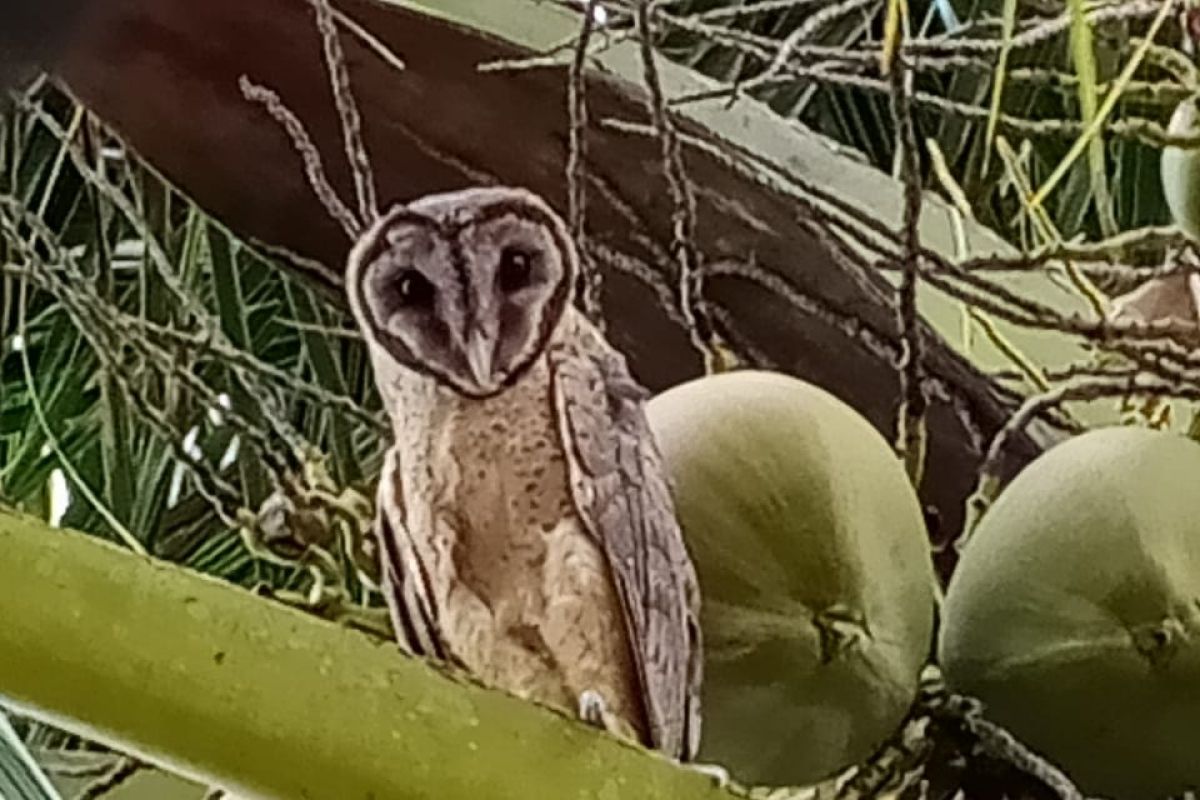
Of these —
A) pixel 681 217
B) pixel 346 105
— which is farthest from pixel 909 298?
pixel 346 105

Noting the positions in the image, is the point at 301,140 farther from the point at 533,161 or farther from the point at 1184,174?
the point at 1184,174

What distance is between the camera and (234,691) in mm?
443

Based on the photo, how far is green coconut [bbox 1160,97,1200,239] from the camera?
2.05 ft

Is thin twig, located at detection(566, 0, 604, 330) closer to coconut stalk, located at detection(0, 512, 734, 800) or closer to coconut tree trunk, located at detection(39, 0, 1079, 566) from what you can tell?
coconut tree trunk, located at detection(39, 0, 1079, 566)

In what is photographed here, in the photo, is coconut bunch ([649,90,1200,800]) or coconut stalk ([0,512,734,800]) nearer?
coconut stalk ([0,512,734,800])

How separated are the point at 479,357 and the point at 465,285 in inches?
0.7

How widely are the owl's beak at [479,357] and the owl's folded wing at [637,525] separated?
17mm

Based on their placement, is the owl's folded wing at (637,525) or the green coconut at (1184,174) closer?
the owl's folded wing at (637,525)

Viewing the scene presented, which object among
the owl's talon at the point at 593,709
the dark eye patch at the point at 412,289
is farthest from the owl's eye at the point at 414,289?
the owl's talon at the point at 593,709

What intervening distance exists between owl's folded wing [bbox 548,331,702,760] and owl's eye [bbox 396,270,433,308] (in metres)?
0.03

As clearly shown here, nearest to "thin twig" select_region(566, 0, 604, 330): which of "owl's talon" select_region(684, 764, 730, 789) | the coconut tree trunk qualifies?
the coconut tree trunk

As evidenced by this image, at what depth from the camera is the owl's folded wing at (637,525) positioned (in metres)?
0.52

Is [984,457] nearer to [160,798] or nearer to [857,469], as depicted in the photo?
[857,469]

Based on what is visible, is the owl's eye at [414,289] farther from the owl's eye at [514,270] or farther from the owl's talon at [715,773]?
the owl's talon at [715,773]
